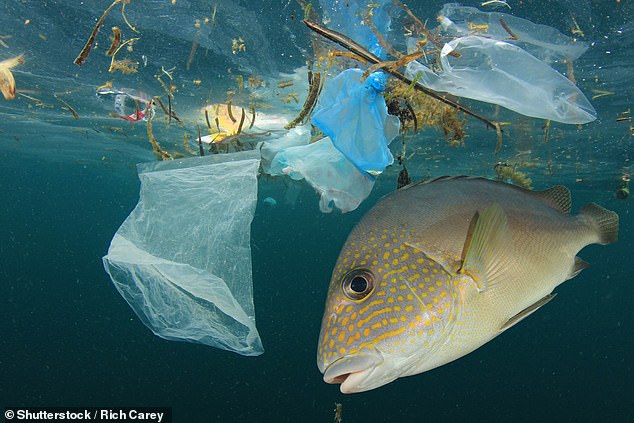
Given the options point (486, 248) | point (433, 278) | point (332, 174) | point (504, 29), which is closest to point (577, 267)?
point (486, 248)

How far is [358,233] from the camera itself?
2.16 metres

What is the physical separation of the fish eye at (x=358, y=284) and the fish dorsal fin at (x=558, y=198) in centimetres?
149

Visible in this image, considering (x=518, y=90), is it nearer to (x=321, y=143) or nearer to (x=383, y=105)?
(x=383, y=105)

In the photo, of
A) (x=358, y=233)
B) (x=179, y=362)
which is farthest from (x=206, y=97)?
(x=179, y=362)

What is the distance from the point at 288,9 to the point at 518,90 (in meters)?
4.54

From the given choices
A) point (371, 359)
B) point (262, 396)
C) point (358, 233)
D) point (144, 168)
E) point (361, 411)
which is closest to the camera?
point (371, 359)

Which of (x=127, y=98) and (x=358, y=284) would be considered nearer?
(x=358, y=284)

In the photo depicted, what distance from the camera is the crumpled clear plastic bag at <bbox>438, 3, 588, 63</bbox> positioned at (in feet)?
15.2

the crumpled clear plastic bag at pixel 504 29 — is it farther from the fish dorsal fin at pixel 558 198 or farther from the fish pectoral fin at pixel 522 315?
the fish pectoral fin at pixel 522 315

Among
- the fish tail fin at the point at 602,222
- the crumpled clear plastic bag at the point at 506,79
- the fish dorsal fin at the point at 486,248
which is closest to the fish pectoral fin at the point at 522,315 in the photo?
the fish dorsal fin at the point at 486,248

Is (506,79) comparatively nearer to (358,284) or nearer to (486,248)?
(486,248)

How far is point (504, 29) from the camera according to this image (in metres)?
4.72

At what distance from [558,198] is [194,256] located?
9.00 feet

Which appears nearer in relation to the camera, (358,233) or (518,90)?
(358,233)
